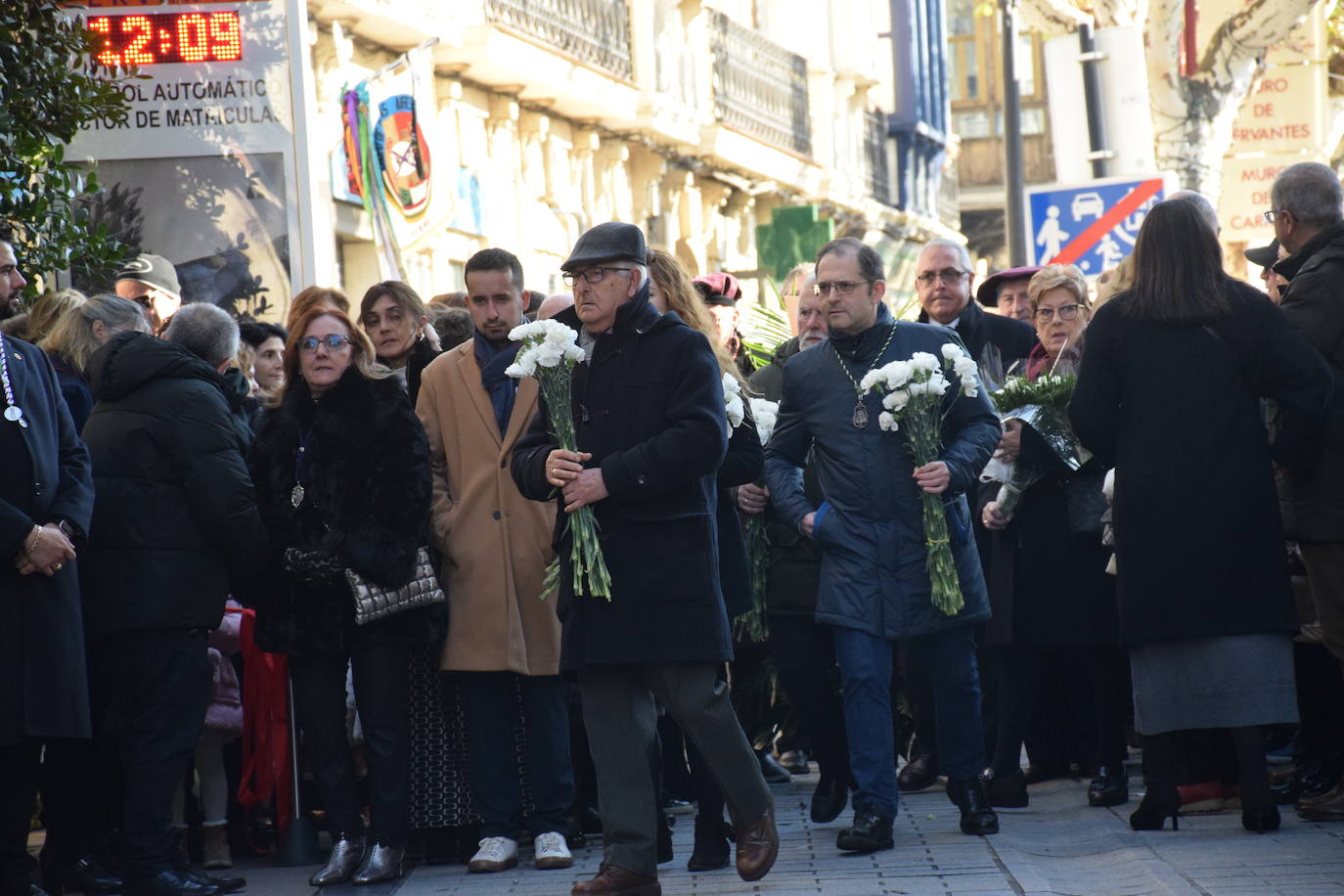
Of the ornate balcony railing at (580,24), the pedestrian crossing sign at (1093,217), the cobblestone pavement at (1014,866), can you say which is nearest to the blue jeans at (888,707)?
the cobblestone pavement at (1014,866)

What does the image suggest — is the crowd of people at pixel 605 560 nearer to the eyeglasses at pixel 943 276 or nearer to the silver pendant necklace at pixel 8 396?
the silver pendant necklace at pixel 8 396

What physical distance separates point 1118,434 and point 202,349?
11.2ft

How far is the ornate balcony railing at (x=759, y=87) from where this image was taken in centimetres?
2920

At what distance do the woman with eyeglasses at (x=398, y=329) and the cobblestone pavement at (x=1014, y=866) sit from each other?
6.77 ft

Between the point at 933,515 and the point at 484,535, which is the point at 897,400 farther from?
the point at 484,535

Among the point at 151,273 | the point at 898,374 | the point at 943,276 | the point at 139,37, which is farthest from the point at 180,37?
the point at 898,374

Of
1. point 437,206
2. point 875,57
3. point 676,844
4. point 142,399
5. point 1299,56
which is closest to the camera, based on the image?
point 142,399

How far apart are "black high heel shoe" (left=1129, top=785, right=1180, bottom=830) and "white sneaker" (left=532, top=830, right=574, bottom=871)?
2096mm

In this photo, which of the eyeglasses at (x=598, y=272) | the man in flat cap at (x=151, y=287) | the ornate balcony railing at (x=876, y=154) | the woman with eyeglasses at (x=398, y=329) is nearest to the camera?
the eyeglasses at (x=598, y=272)

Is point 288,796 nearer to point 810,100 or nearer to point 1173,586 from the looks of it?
point 1173,586

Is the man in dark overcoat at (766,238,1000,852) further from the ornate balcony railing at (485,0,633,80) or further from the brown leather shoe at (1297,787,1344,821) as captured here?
the ornate balcony railing at (485,0,633,80)

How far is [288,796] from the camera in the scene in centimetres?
856

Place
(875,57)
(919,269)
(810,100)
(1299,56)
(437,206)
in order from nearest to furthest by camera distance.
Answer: (919,269) < (437,206) < (1299,56) < (810,100) < (875,57)

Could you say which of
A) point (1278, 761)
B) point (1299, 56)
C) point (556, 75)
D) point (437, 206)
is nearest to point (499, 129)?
point (556, 75)
